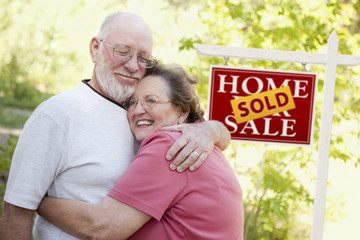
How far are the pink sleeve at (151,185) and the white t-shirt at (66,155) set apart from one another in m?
0.23

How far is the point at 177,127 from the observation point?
2105mm

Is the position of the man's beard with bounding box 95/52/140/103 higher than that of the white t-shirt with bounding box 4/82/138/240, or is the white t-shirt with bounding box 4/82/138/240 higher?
the man's beard with bounding box 95/52/140/103

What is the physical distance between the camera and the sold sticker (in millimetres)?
2945

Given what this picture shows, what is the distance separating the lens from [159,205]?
1.87 meters

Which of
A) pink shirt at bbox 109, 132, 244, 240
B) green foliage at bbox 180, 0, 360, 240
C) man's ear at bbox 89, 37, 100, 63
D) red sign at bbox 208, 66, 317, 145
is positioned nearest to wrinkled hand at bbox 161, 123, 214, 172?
pink shirt at bbox 109, 132, 244, 240

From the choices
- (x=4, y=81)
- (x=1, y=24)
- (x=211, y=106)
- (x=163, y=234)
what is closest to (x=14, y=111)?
(x=4, y=81)

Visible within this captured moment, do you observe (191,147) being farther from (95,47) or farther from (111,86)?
(95,47)

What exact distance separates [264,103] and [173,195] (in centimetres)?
128

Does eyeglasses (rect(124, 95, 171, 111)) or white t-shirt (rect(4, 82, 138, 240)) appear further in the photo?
eyeglasses (rect(124, 95, 171, 111))

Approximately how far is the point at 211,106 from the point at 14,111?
967cm

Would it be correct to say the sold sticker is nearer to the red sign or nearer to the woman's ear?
the red sign

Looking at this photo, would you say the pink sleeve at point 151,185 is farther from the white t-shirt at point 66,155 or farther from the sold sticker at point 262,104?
the sold sticker at point 262,104

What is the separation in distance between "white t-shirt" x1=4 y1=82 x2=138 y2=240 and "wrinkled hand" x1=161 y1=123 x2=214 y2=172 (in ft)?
0.96

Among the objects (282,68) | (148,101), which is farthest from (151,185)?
→ (282,68)
